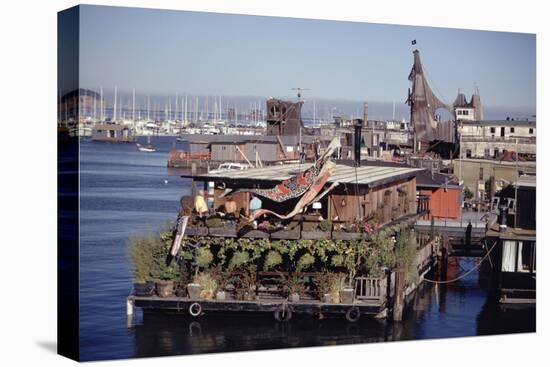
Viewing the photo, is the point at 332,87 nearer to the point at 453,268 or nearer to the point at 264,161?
the point at 264,161

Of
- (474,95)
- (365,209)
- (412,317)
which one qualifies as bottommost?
(412,317)

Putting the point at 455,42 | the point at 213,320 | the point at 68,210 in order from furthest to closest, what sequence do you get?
the point at 455,42 → the point at 213,320 → the point at 68,210

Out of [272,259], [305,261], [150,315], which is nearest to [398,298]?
[305,261]

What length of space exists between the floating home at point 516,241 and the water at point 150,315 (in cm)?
60

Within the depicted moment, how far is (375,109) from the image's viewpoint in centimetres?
2270

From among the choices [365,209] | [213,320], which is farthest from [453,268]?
[213,320]

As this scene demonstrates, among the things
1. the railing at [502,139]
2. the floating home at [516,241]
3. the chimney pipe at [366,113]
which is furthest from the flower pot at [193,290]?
the railing at [502,139]

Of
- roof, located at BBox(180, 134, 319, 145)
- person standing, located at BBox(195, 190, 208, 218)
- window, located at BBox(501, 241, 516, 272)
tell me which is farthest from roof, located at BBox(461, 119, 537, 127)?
person standing, located at BBox(195, 190, 208, 218)

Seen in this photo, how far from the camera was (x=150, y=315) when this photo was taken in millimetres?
21547

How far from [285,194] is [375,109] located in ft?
5.68

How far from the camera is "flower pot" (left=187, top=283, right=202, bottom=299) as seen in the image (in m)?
21.8

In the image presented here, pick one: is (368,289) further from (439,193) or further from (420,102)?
(420,102)

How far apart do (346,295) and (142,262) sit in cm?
284

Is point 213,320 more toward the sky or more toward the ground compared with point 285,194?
more toward the ground
